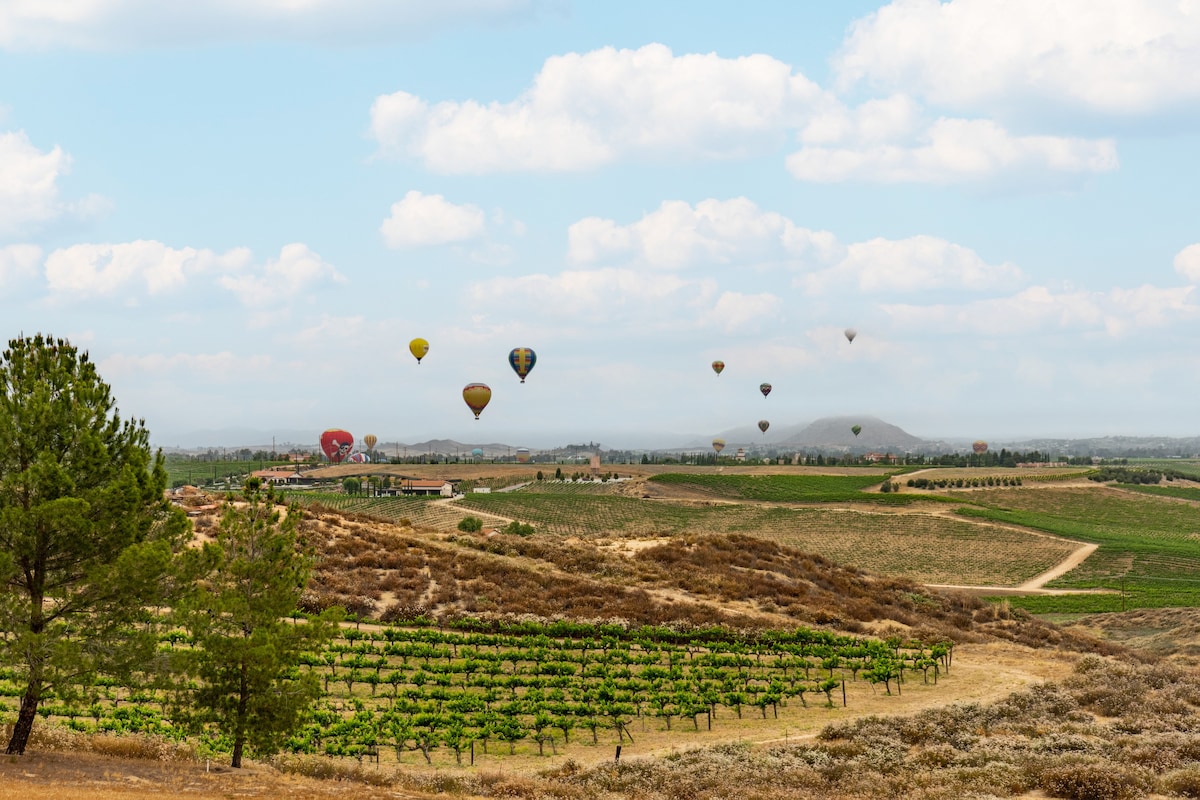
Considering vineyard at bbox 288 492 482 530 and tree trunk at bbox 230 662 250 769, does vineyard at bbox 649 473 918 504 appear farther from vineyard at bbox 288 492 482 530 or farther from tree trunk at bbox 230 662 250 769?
tree trunk at bbox 230 662 250 769

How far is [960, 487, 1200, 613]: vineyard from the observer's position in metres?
80.5

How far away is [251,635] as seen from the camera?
24.1 meters

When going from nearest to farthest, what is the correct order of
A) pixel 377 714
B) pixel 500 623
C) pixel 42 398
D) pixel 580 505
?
pixel 42 398 → pixel 377 714 → pixel 500 623 → pixel 580 505

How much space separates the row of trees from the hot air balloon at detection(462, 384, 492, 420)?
107 metres

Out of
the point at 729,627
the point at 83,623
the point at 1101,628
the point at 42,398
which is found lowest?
the point at 1101,628

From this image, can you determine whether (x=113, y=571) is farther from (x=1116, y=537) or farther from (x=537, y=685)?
(x=1116, y=537)

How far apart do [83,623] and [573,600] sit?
31.2 metres

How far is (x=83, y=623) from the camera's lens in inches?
947

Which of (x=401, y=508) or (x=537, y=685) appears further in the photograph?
(x=401, y=508)

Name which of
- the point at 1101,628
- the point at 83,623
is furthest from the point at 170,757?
the point at 1101,628

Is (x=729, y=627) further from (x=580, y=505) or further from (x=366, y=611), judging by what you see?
(x=580, y=505)

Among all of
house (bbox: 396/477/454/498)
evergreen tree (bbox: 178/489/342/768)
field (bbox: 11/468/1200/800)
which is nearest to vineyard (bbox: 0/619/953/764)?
field (bbox: 11/468/1200/800)

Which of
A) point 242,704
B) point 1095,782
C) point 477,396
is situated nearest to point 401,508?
point 477,396

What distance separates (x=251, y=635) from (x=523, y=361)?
329 feet
